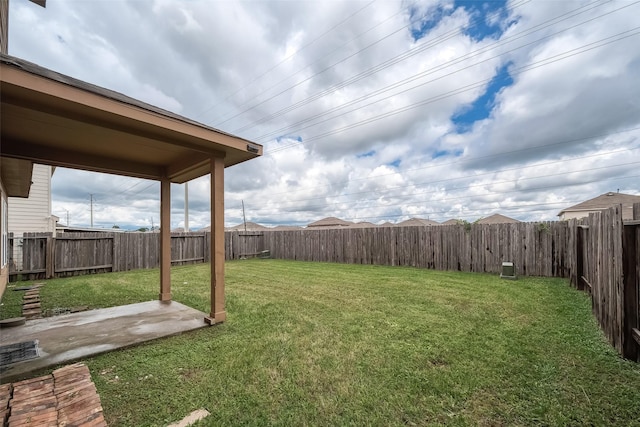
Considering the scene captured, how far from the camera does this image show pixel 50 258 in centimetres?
847

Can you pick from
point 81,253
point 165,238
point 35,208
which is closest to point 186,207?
point 35,208

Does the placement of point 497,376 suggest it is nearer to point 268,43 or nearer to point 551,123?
point 268,43

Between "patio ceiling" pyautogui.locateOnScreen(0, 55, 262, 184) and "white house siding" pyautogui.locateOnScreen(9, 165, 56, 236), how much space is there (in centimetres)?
915

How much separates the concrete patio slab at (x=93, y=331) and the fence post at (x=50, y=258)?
19.8 ft

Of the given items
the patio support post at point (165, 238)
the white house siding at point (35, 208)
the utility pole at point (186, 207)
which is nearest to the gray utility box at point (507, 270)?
the patio support post at point (165, 238)

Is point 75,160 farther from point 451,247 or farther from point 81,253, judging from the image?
point 451,247

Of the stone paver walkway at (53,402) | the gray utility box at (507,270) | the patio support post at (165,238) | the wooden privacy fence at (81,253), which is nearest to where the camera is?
the stone paver walkway at (53,402)

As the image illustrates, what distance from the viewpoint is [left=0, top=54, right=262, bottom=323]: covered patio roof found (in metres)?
2.36

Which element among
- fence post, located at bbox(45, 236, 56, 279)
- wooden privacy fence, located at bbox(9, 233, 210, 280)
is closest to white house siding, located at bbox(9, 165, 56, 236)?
wooden privacy fence, located at bbox(9, 233, 210, 280)

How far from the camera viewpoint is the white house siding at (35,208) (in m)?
10.1

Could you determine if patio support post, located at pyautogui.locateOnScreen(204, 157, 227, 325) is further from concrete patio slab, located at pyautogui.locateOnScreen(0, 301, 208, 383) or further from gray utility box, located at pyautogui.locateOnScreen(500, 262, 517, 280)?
gray utility box, located at pyautogui.locateOnScreen(500, 262, 517, 280)

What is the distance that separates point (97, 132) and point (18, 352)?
2.61 metres

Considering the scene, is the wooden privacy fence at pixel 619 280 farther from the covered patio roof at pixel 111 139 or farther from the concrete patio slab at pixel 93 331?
the concrete patio slab at pixel 93 331

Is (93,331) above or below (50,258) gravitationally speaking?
below
